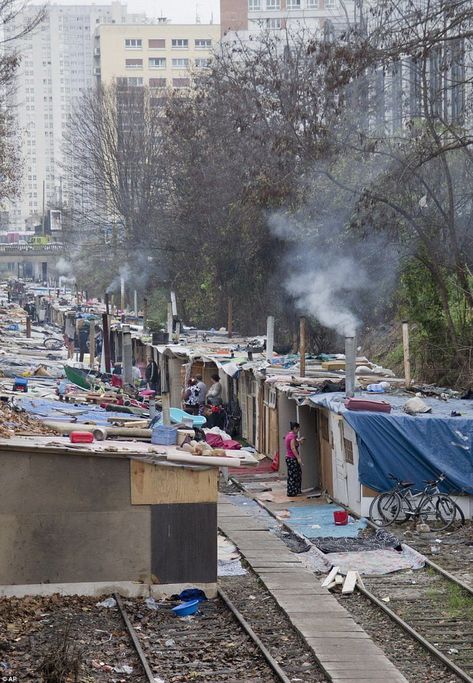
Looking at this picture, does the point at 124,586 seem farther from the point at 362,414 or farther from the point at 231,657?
the point at 362,414

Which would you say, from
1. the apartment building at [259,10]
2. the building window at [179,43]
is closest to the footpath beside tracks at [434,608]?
the apartment building at [259,10]

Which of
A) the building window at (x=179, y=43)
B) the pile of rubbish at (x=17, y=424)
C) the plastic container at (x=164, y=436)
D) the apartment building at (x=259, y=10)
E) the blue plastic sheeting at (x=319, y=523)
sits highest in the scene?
the building window at (x=179, y=43)

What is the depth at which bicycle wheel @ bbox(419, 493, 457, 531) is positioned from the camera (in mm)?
19156

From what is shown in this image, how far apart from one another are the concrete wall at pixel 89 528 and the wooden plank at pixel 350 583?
1.79m

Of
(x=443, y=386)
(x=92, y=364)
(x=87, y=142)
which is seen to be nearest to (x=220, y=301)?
(x=92, y=364)

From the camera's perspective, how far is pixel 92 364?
4325 centimetres

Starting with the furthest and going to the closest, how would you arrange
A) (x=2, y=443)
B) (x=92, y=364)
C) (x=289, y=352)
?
(x=92, y=364), (x=289, y=352), (x=2, y=443)

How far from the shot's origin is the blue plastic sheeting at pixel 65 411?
19298mm

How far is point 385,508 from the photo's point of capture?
19406 millimetres

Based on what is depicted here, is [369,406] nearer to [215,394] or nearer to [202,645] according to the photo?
[202,645]

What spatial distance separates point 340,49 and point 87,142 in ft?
176

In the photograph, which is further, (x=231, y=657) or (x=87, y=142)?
(x=87, y=142)

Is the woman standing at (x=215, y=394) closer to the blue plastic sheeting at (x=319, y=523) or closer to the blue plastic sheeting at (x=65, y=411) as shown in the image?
the blue plastic sheeting at (x=65, y=411)

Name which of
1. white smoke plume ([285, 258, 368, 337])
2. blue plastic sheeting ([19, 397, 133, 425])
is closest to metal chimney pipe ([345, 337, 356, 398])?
blue plastic sheeting ([19, 397, 133, 425])
